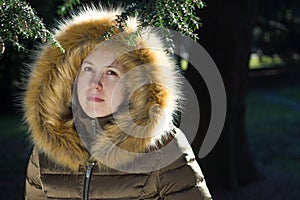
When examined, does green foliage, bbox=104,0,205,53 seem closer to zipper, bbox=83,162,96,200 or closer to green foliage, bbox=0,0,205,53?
green foliage, bbox=0,0,205,53

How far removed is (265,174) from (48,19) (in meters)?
3.97

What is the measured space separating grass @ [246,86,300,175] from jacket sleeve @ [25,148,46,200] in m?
6.02

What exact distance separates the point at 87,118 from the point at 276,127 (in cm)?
901

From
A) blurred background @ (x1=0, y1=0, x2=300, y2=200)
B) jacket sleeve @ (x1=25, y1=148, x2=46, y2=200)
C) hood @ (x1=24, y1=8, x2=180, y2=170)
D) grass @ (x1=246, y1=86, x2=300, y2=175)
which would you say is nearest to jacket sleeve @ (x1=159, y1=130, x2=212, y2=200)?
hood @ (x1=24, y1=8, x2=180, y2=170)

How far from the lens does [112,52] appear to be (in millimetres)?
3176

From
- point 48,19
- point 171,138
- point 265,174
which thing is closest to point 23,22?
point 171,138

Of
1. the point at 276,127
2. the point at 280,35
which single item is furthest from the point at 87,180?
the point at 280,35

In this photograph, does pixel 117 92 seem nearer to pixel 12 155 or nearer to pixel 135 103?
pixel 135 103

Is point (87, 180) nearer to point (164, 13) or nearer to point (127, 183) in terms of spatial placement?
point (127, 183)

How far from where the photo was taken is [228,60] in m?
7.30

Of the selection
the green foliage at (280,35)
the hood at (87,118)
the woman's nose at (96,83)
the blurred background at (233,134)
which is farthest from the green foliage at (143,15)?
the green foliage at (280,35)

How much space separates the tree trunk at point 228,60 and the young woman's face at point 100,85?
3.91 m

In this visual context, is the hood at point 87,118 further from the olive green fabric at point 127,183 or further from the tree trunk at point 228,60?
the tree trunk at point 228,60

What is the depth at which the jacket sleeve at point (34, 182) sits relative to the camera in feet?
10.6
